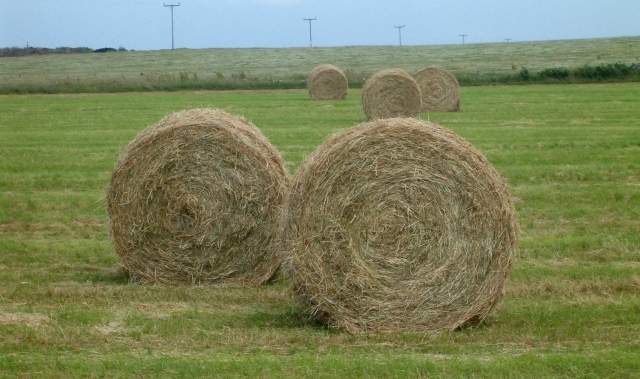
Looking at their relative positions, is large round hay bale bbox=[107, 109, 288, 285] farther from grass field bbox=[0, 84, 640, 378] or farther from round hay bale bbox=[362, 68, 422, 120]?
round hay bale bbox=[362, 68, 422, 120]

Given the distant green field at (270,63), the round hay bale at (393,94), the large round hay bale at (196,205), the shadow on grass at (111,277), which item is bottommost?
the shadow on grass at (111,277)

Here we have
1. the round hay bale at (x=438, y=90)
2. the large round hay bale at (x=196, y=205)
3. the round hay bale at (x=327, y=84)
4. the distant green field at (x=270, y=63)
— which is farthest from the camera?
the distant green field at (x=270, y=63)

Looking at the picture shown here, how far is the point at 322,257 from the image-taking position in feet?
27.7

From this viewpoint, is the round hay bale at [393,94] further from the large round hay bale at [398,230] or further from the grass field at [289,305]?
the large round hay bale at [398,230]

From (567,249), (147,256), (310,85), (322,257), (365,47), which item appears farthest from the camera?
(365,47)

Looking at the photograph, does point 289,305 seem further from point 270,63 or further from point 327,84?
point 270,63

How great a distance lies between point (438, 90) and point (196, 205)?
22.6 meters

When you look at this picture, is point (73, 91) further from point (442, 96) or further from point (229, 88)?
point (442, 96)

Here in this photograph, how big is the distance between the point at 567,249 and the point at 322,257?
13.3ft

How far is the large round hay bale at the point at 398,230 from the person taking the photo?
8.34 m

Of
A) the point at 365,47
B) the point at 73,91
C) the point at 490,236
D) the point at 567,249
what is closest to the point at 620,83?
the point at 73,91

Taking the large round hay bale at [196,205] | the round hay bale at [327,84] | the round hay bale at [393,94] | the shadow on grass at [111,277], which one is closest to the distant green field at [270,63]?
the round hay bale at [327,84]

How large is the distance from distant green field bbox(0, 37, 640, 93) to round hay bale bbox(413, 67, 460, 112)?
659 inches

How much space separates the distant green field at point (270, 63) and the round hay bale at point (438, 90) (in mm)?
16731
